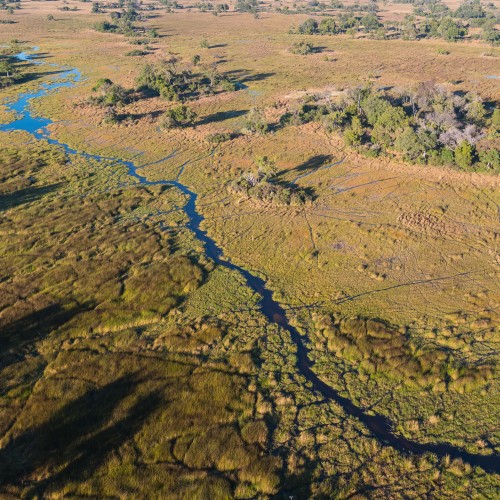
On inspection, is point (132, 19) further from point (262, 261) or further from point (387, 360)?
point (387, 360)

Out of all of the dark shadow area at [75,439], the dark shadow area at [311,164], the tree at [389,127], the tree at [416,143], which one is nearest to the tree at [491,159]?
the tree at [416,143]

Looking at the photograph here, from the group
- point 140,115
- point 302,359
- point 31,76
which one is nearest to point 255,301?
point 302,359

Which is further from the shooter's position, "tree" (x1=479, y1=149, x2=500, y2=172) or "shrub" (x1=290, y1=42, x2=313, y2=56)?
"shrub" (x1=290, y1=42, x2=313, y2=56)

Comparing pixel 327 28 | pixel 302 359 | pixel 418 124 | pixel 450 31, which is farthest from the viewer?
pixel 327 28

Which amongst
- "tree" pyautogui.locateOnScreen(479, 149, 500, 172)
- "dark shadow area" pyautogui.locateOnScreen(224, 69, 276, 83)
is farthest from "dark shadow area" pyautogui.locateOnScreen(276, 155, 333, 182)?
"dark shadow area" pyautogui.locateOnScreen(224, 69, 276, 83)

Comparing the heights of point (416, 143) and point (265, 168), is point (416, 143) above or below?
above

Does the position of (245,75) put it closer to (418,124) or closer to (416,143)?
(418,124)

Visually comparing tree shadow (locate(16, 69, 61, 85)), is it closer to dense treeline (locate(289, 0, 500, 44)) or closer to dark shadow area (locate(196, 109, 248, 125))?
dark shadow area (locate(196, 109, 248, 125))
